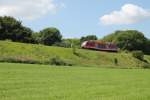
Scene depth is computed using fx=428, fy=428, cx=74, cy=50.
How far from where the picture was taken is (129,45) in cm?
15938

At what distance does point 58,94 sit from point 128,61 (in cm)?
7297

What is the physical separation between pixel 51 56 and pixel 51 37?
75.1 m

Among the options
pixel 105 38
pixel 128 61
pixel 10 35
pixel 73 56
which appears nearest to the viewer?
pixel 73 56

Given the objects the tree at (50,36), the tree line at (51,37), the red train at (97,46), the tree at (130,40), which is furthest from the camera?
the tree at (130,40)

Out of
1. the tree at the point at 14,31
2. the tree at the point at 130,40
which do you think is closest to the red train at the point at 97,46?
the tree at the point at 14,31

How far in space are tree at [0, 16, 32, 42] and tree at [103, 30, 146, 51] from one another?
50974 millimetres

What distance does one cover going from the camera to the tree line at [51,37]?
366ft

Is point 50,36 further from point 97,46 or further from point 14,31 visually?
point 97,46

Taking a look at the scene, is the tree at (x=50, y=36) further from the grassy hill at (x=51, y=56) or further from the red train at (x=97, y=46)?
the grassy hill at (x=51, y=56)

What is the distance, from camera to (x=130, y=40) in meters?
161

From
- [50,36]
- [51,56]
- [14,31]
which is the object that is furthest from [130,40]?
[51,56]

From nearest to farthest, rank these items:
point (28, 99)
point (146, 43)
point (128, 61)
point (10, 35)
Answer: point (28, 99) < point (128, 61) < point (10, 35) < point (146, 43)

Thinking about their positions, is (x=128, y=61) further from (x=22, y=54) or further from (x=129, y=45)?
(x=129, y=45)

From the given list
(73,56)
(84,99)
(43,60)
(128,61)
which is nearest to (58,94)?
(84,99)
